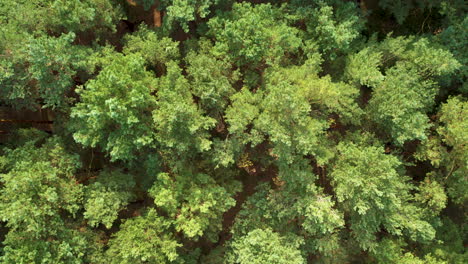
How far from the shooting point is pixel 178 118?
519 inches

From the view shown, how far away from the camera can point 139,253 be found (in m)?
13.8

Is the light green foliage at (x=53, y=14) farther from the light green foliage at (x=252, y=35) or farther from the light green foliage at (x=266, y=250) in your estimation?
the light green foliage at (x=266, y=250)

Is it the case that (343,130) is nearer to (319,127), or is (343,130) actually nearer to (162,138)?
(319,127)

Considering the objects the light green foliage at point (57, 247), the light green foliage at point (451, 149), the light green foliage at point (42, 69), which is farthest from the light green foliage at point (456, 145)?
the light green foliage at point (57, 247)

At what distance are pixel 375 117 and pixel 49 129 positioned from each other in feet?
50.5

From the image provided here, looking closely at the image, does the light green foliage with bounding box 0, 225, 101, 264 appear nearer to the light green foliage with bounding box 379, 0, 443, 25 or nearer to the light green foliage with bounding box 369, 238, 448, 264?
the light green foliage with bounding box 369, 238, 448, 264

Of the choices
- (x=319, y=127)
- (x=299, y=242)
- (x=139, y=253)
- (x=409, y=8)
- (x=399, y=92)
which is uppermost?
(x=409, y=8)

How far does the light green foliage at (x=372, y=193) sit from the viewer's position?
13867 mm

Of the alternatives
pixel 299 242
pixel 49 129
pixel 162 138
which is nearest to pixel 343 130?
pixel 299 242

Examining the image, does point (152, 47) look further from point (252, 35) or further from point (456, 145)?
point (456, 145)

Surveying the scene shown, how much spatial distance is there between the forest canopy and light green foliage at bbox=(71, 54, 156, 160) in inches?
2.9

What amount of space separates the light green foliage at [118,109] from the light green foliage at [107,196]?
4.88 ft

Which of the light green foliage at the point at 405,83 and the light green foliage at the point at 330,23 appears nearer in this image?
the light green foliage at the point at 405,83

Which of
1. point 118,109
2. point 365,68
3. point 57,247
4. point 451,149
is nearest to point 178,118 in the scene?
point 118,109
